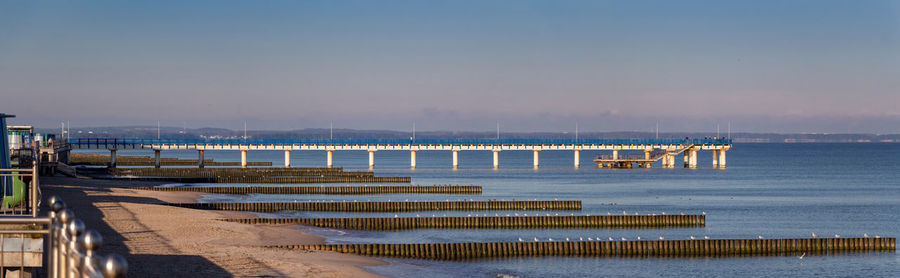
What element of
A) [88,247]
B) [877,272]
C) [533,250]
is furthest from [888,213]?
[88,247]

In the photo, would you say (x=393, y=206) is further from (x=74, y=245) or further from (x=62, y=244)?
(x=74, y=245)

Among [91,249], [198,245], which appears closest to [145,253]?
[198,245]

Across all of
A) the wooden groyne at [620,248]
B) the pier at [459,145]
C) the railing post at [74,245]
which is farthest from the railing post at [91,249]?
the pier at [459,145]

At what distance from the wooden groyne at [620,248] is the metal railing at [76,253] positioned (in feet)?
81.6

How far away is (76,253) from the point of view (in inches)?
314

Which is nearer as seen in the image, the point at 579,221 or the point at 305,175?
the point at 579,221

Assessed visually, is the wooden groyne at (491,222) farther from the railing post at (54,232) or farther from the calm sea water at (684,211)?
the railing post at (54,232)

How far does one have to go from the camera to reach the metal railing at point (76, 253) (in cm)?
624

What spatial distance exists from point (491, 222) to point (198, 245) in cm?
1723

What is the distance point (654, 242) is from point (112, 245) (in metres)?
19.5

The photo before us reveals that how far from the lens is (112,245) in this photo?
1152 inches

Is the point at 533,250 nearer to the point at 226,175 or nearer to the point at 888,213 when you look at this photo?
the point at 888,213

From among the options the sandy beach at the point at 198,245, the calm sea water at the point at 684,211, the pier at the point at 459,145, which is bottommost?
the calm sea water at the point at 684,211

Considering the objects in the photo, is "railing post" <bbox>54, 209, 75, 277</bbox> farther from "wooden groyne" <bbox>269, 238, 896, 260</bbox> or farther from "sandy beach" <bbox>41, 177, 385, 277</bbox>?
"wooden groyne" <bbox>269, 238, 896, 260</bbox>
